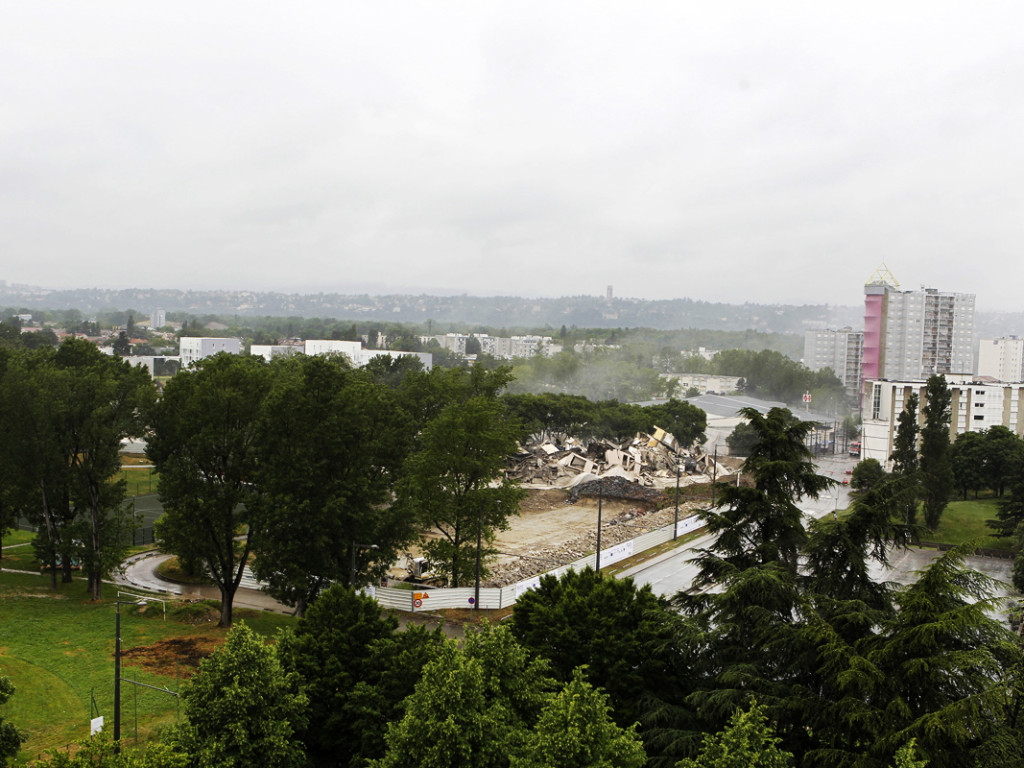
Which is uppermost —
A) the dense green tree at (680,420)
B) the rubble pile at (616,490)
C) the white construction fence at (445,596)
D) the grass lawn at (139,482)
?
the dense green tree at (680,420)

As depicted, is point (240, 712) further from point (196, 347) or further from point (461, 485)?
point (196, 347)

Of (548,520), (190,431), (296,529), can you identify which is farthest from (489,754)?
(548,520)

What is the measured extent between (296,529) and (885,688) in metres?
17.0

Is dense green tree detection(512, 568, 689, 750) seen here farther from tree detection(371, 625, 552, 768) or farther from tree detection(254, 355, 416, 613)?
tree detection(254, 355, 416, 613)

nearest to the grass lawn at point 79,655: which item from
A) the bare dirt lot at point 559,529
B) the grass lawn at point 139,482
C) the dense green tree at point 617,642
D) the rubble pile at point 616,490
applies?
the dense green tree at point 617,642

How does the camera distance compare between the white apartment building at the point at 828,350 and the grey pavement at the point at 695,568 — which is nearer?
the grey pavement at the point at 695,568

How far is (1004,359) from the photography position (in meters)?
145

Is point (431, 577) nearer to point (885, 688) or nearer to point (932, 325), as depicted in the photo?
point (885, 688)

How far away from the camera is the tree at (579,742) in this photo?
10922mm

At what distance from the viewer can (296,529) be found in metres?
23.8

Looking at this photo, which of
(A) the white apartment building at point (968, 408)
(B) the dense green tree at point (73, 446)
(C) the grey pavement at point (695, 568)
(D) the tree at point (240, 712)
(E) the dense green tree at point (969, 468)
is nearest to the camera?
(D) the tree at point (240, 712)

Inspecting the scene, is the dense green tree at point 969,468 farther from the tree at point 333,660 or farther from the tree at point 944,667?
the tree at point 333,660

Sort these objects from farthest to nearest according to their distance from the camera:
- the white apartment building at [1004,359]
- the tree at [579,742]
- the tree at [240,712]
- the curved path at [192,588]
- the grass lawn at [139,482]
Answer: the white apartment building at [1004,359] < the grass lawn at [139,482] < the curved path at [192,588] < the tree at [240,712] < the tree at [579,742]

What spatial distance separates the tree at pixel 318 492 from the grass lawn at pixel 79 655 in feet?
9.17
